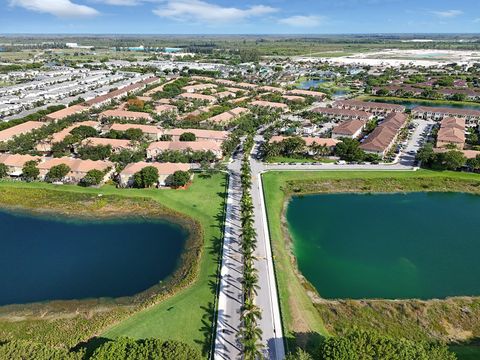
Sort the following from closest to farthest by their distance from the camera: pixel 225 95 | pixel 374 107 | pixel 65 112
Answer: pixel 65 112 → pixel 374 107 → pixel 225 95

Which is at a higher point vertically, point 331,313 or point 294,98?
point 294,98

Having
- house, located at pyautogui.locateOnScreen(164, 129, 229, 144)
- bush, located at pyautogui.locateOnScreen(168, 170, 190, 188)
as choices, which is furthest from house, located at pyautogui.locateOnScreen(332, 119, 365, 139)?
bush, located at pyautogui.locateOnScreen(168, 170, 190, 188)

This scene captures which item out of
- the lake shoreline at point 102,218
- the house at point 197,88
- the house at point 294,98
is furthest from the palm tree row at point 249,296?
the house at point 197,88

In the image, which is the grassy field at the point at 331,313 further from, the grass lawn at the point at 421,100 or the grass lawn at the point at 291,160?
the grass lawn at the point at 421,100

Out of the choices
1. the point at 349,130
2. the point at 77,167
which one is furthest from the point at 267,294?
the point at 349,130

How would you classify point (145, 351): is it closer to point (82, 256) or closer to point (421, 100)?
point (82, 256)

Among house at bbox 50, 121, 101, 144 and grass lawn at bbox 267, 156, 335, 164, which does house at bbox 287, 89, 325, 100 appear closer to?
grass lawn at bbox 267, 156, 335, 164
